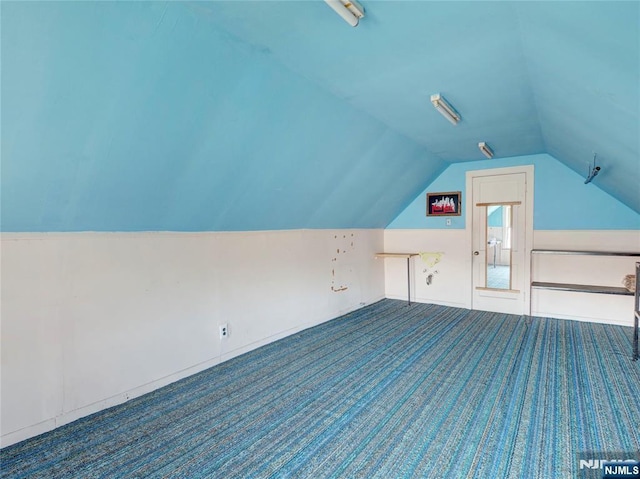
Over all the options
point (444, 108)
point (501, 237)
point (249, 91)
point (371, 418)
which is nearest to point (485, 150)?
point (501, 237)

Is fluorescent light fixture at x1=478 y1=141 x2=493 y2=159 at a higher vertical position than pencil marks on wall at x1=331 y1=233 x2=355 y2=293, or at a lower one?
higher

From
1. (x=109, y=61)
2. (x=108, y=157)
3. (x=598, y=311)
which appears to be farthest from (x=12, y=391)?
(x=598, y=311)

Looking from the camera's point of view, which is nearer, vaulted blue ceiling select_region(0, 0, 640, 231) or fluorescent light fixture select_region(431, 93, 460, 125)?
vaulted blue ceiling select_region(0, 0, 640, 231)

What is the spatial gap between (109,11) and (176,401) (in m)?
2.56

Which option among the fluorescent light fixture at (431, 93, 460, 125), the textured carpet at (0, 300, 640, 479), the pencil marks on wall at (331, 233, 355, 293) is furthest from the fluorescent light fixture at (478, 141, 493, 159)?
the textured carpet at (0, 300, 640, 479)

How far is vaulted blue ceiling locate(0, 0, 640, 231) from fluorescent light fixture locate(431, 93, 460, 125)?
0.23 ft

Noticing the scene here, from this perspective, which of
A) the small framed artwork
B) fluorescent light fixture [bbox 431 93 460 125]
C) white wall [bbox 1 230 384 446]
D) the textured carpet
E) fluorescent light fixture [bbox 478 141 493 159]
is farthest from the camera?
the small framed artwork

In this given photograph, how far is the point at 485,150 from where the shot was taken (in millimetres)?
4492

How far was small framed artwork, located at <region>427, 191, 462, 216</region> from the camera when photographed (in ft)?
18.1

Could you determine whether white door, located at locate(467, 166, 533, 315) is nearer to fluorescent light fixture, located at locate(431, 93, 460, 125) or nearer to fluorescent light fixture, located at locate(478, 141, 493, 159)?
fluorescent light fixture, located at locate(478, 141, 493, 159)

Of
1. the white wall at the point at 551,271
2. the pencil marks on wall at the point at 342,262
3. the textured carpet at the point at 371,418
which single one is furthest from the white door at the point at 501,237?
the pencil marks on wall at the point at 342,262

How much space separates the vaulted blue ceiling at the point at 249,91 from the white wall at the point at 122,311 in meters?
0.21

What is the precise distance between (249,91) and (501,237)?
4584 millimetres

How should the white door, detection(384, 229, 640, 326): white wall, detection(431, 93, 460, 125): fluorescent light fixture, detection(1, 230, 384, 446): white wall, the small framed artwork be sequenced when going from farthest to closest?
1. the small framed artwork
2. the white door
3. detection(384, 229, 640, 326): white wall
4. detection(431, 93, 460, 125): fluorescent light fixture
5. detection(1, 230, 384, 446): white wall
